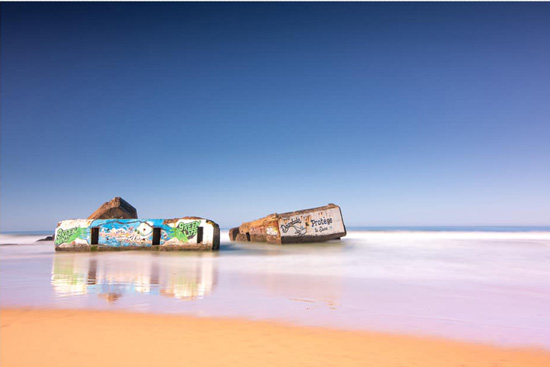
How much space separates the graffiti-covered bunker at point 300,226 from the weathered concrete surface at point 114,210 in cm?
678

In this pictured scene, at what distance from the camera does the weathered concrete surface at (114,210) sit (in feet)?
53.4

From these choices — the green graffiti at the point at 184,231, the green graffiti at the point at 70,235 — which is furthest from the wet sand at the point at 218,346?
the green graffiti at the point at 70,235

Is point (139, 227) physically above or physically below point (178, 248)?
above

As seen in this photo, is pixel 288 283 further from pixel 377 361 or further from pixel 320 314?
pixel 377 361

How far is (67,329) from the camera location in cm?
319

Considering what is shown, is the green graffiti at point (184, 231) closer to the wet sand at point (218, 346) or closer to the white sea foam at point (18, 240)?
the wet sand at point (218, 346)

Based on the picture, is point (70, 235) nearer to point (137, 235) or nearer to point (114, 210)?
point (137, 235)

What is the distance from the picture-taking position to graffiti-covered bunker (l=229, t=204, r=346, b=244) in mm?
17138

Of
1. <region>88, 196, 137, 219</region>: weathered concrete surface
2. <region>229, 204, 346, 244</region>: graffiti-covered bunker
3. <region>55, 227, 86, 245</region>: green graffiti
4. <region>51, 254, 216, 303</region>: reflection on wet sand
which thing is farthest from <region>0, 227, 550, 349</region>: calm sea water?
<region>229, 204, 346, 244</region>: graffiti-covered bunker

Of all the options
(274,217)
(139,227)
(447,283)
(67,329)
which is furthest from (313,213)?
(67,329)

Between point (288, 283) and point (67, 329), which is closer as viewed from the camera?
point (67, 329)

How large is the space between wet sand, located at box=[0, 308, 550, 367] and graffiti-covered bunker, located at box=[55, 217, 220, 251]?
9.77m

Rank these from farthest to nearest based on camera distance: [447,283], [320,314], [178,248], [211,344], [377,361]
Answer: [178,248]
[447,283]
[320,314]
[211,344]
[377,361]

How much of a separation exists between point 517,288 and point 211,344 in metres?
5.67
